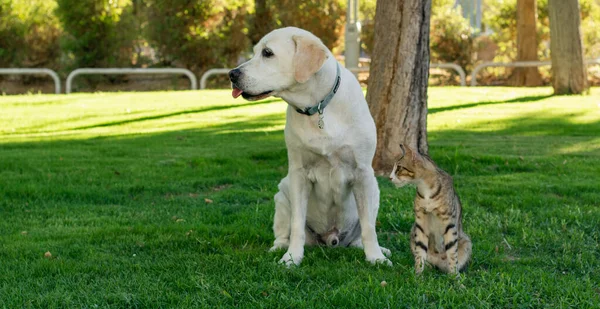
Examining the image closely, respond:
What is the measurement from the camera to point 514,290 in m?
4.70

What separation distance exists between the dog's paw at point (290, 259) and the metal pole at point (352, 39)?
1714cm

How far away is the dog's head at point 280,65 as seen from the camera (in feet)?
17.5

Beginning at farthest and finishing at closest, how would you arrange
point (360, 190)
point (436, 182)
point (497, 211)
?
point (497, 211) → point (360, 190) → point (436, 182)

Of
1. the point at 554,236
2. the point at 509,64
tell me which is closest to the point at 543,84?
the point at 509,64

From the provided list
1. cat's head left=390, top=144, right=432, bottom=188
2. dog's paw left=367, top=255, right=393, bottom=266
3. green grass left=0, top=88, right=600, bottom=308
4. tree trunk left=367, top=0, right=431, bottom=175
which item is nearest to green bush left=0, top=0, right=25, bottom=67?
green grass left=0, top=88, right=600, bottom=308

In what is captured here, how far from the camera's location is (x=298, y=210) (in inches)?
224

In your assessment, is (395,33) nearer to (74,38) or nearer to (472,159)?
(472,159)

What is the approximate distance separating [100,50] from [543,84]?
48.5 feet

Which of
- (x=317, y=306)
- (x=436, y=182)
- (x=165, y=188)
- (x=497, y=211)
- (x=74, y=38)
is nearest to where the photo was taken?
(x=317, y=306)

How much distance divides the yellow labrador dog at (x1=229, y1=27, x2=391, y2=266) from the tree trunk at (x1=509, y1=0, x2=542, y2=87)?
20.7 m

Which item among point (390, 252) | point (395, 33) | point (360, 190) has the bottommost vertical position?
point (390, 252)

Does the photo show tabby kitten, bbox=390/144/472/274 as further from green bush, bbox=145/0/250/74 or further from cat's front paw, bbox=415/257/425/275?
green bush, bbox=145/0/250/74

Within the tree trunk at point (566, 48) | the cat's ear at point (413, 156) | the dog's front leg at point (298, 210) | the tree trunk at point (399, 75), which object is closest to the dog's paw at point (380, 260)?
the dog's front leg at point (298, 210)

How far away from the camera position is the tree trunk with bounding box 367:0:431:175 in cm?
893
